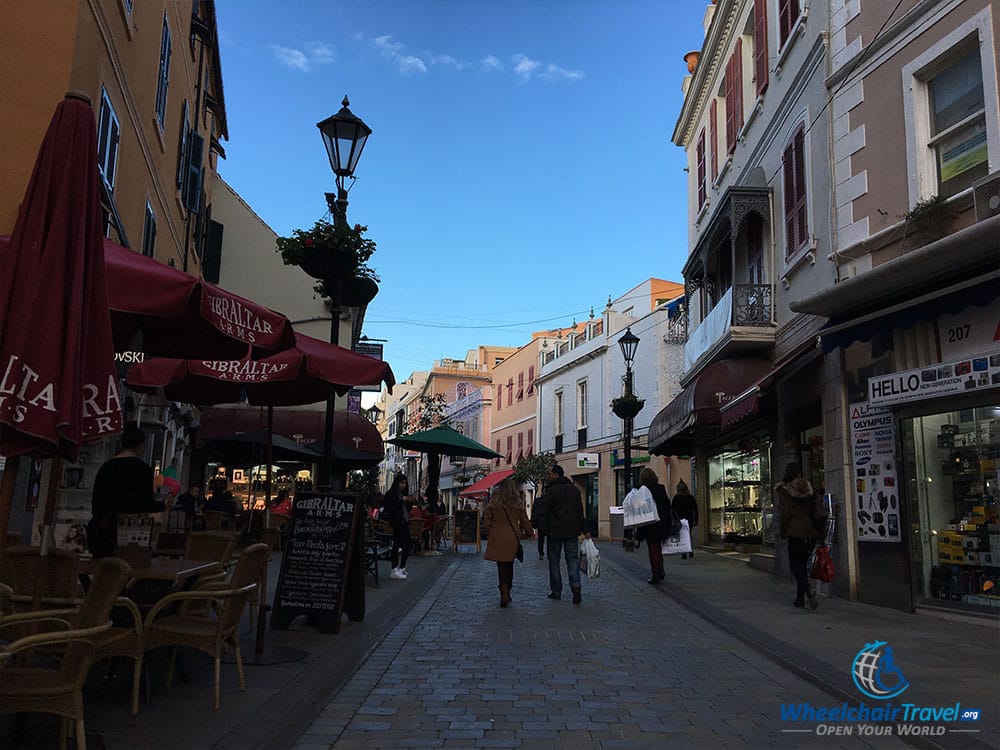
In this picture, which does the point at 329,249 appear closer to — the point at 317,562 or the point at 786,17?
the point at 317,562

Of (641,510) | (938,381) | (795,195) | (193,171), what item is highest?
(193,171)

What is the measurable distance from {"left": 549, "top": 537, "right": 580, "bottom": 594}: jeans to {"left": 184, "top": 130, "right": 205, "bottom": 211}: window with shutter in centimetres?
1206

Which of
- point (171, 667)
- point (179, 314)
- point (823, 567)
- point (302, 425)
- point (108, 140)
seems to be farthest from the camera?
point (302, 425)

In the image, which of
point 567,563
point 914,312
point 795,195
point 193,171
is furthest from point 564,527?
point 193,171

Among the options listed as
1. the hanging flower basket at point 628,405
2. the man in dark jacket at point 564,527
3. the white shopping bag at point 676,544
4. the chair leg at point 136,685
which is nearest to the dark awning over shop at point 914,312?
the man in dark jacket at point 564,527

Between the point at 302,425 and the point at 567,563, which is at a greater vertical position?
the point at 302,425

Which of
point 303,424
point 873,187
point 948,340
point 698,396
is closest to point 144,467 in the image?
point 948,340

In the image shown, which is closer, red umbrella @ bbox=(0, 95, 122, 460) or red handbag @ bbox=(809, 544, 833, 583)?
red umbrella @ bbox=(0, 95, 122, 460)

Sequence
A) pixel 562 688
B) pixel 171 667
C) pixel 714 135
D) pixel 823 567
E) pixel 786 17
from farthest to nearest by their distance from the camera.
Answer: pixel 714 135, pixel 786 17, pixel 823 567, pixel 562 688, pixel 171 667

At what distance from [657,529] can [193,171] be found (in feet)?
42.0

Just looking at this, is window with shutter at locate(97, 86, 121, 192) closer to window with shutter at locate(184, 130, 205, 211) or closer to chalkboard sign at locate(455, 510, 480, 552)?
window with shutter at locate(184, 130, 205, 211)

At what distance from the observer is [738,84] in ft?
54.7

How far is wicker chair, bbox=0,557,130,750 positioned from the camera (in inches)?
139

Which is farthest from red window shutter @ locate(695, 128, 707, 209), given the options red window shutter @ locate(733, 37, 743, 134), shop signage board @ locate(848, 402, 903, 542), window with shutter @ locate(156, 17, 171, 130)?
window with shutter @ locate(156, 17, 171, 130)
